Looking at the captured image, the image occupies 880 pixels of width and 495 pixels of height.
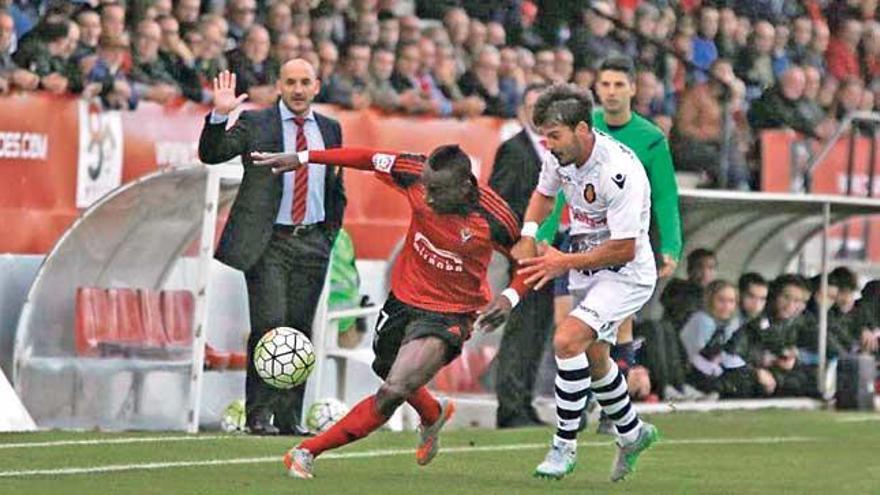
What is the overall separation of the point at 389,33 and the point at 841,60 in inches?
340

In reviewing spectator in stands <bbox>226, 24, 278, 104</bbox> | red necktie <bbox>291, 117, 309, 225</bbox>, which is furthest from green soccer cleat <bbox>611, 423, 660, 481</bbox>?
spectator in stands <bbox>226, 24, 278, 104</bbox>

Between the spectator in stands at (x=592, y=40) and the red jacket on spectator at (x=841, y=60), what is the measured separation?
14.7 ft

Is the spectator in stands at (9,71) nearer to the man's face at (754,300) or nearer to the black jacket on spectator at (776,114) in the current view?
the man's face at (754,300)

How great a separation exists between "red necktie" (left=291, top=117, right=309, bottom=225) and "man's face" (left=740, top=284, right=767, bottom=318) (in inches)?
247

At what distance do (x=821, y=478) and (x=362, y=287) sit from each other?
21.3ft

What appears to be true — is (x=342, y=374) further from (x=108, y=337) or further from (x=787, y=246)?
(x=787, y=246)

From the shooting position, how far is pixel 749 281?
20.2m

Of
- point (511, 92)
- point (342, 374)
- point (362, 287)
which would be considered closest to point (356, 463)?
point (342, 374)

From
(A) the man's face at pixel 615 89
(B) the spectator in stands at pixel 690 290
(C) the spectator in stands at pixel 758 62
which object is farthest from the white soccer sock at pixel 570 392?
(C) the spectator in stands at pixel 758 62

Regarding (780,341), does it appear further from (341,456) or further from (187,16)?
(341,456)

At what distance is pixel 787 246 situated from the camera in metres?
21.2

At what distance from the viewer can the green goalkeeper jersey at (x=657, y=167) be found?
14.3 meters

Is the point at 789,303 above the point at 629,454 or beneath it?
above

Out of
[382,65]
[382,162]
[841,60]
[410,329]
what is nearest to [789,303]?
[382,65]
